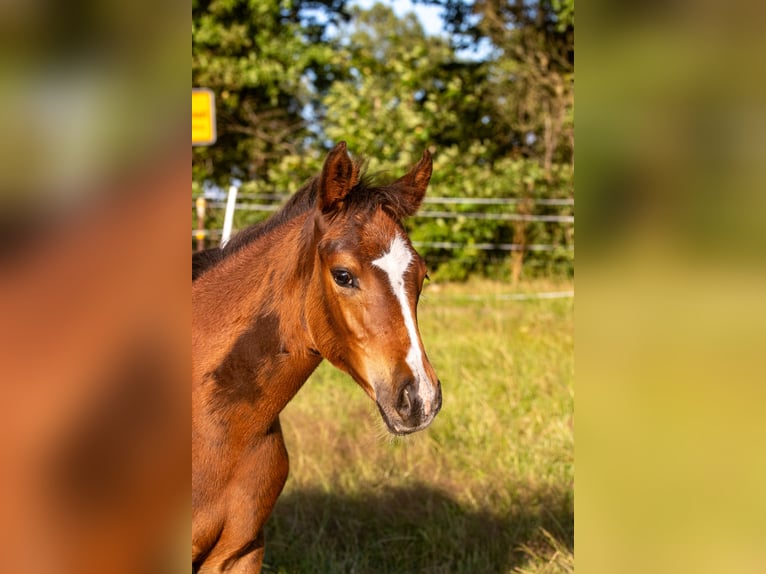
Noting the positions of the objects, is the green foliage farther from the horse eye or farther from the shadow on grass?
the horse eye

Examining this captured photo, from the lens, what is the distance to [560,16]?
12414 mm

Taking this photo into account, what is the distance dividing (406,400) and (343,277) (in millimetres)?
390

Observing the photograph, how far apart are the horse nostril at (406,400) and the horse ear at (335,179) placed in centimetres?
59

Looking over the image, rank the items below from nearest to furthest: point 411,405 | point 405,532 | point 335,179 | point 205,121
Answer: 1. point 411,405
2. point 335,179
3. point 405,532
4. point 205,121

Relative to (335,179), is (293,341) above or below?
below

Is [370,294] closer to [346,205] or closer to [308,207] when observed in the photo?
[346,205]

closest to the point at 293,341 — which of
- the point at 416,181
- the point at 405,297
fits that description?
the point at 405,297

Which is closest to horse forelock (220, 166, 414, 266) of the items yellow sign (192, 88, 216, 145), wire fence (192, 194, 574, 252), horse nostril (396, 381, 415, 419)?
horse nostril (396, 381, 415, 419)

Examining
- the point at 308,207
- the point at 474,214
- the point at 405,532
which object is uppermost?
the point at 308,207

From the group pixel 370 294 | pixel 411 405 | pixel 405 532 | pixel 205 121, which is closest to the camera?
pixel 411 405

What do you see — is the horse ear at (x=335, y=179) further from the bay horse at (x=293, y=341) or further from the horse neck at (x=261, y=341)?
the horse neck at (x=261, y=341)

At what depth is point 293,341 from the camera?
2.29m
